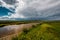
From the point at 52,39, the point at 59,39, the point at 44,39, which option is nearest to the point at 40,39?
the point at 44,39

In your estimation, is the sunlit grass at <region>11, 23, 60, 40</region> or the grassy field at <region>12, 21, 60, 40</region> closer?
the sunlit grass at <region>11, 23, 60, 40</region>

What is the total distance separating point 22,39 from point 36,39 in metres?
2.05

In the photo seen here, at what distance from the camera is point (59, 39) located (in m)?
22.3

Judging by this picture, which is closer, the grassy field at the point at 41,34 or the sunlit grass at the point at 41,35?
the sunlit grass at the point at 41,35

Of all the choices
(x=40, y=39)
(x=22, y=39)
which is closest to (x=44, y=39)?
(x=40, y=39)

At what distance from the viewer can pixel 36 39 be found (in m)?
20.5

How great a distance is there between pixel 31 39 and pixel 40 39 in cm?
136

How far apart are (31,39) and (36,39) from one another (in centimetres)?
82

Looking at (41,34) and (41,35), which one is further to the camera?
(41,34)

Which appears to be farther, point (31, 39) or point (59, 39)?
point (59, 39)

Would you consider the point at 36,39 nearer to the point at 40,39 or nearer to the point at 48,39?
the point at 40,39

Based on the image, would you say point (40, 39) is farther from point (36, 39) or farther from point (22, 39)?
point (22, 39)

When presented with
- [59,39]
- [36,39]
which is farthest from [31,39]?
[59,39]

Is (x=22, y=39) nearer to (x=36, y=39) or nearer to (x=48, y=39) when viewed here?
(x=36, y=39)
